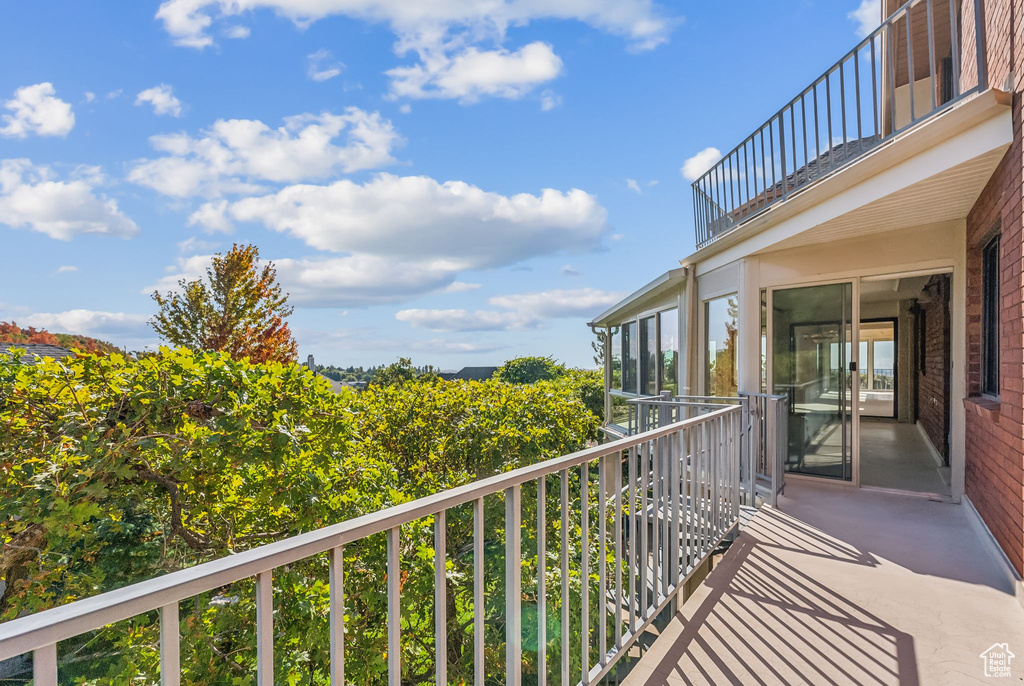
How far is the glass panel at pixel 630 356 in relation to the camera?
11297mm

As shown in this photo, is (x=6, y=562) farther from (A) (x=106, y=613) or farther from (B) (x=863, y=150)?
(B) (x=863, y=150)

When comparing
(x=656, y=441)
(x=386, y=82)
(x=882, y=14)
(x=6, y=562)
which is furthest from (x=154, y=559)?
(x=882, y=14)

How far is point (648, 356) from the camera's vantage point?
33.5ft

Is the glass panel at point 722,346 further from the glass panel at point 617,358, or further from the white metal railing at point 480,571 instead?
the glass panel at point 617,358

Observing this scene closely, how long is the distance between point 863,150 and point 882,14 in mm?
5220

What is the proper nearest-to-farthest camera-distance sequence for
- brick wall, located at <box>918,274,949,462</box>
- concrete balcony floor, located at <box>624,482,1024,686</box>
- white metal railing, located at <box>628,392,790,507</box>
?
concrete balcony floor, located at <box>624,482,1024,686</box> → white metal railing, located at <box>628,392,790,507</box> → brick wall, located at <box>918,274,949,462</box>

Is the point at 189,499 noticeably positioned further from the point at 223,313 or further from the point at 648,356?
the point at 223,313

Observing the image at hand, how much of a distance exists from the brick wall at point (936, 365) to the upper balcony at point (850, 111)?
6.55 ft

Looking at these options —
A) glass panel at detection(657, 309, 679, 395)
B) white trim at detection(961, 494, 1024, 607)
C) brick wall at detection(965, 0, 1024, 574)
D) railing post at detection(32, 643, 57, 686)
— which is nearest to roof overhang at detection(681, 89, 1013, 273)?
brick wall at detection(965, 0, 1024, 574)

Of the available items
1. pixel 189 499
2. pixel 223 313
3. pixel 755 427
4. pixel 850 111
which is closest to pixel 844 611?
pixel 755 427

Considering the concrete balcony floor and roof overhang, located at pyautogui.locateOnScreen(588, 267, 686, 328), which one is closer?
the concrete balcony floor

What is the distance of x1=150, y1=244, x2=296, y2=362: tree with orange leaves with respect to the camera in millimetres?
14953

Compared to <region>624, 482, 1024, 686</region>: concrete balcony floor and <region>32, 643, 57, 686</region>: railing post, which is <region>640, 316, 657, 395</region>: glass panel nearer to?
<region>624, 482, 1024, 686</region>: concrete balcony floor

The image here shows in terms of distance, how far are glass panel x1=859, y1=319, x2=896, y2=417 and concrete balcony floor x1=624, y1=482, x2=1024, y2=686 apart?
22.3 feet
